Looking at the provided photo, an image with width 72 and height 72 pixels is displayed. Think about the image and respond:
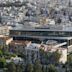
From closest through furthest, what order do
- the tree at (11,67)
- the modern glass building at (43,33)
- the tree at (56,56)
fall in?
the tree at (11,67) < the tree at (56,56) < the modern glass building at (43,33)

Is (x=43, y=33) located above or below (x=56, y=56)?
below

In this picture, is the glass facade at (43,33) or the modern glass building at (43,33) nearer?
the modern glass building at (43,33)

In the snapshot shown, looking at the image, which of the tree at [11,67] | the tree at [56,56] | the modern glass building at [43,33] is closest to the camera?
the tree at [11,67]

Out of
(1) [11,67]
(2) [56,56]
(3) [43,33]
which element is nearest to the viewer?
(1) [11,67]

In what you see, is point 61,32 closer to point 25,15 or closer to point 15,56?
point 15,56

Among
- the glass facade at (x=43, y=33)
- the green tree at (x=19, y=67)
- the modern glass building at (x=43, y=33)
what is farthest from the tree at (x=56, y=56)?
the glass facade at (x=43, y=33)

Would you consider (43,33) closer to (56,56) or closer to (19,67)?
(56,56)

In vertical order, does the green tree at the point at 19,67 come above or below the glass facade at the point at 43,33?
above

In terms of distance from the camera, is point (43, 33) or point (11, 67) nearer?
point (11, 67)

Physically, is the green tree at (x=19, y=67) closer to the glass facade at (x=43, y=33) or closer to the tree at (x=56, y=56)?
the tree at (x=56, y=56)

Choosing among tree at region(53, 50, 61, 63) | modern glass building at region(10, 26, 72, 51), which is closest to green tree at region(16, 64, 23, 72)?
tree at region(53, 50, 61, 63)

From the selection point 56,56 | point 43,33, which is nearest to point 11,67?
point 56,56
